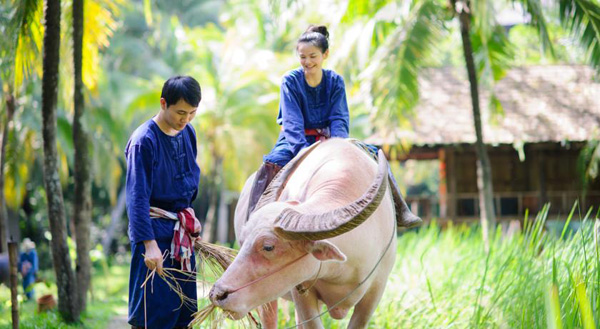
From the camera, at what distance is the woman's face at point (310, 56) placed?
4551 mm

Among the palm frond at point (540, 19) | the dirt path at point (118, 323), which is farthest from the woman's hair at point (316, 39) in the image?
the palm frond at point (540, 19)

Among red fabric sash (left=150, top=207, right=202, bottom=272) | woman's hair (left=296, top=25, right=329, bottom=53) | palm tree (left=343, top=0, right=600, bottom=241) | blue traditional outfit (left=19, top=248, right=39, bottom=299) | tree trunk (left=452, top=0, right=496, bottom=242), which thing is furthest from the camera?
blue traditional outfit (left=19, top=248, right=39, bottom=299)

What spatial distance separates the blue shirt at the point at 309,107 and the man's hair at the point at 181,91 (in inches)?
39.4

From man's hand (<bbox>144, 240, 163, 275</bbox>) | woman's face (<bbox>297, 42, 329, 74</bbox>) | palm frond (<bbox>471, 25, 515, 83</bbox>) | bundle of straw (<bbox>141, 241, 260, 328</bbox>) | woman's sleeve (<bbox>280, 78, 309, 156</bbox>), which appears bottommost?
bundle of straw (<bbox>141, 241, 260, 328</bbox>)

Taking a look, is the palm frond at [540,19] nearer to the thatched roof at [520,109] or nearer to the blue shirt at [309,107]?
the blue shirt at [309,107]

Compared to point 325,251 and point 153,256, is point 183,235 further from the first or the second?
point 325,251

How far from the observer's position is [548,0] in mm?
9281

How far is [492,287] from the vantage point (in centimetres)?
571

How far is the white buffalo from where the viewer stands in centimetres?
324

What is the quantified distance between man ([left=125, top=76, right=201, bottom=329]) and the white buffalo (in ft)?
1.24

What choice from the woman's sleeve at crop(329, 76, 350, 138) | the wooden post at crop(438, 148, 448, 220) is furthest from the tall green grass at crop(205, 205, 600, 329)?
the wooden post at crop(438, 148, 448, 220)

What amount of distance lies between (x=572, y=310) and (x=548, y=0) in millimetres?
6650

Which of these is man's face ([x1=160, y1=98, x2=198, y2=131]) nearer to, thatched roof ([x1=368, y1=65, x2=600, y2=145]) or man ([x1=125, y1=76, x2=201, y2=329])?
man ([x1=125, y1=76, x2=201, y2=329])

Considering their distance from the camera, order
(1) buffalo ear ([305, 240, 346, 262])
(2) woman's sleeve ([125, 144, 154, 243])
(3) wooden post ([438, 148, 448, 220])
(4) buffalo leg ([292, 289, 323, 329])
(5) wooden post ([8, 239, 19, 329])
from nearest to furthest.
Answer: (1) buffalo ear ([305, 240, 346, 262])
(2) woman's sleeve ([125, 144, 154, 243])
(4) buffalo leg ([292, 289, 323, 329])
(5) wooden post ([8, 239, 19, 329])
(3) wooden post ([438, 148, 448, 220])
